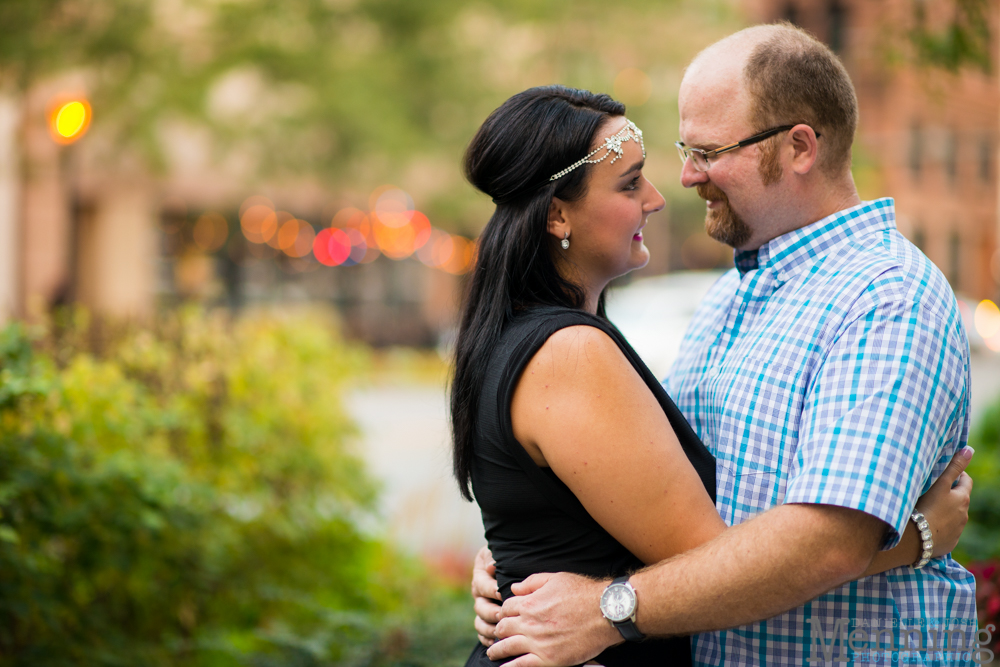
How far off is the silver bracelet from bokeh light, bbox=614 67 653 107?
15.6 m

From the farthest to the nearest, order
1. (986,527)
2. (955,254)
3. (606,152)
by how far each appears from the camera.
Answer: (955,254)
(986,527)
(606,152)

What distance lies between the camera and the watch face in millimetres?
1728

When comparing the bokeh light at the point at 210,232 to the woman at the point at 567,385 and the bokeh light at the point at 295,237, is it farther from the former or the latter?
the woman at the point at 567,385

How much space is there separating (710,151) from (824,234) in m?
0.33

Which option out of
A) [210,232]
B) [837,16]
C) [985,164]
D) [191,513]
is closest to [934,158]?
[985,164]

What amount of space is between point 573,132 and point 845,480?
0.95m

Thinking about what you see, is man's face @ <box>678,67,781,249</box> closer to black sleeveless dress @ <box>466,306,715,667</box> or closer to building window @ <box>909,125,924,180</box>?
black sleeveless dress @ <box>466,306,715,667</box>

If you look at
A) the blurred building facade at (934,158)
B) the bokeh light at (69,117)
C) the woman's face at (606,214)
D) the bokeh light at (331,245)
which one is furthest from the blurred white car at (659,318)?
the bokeh light at (331,245)

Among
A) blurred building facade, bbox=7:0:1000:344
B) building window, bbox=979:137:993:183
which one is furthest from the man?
building window, bbox=979:137:993:183

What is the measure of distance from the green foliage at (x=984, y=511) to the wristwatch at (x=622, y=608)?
3.26 metres

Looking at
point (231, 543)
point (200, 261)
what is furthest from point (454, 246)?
point (231, 543)

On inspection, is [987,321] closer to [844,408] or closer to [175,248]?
[175,248]

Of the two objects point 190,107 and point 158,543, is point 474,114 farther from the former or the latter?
point 158,543

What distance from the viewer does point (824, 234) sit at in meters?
2.05
